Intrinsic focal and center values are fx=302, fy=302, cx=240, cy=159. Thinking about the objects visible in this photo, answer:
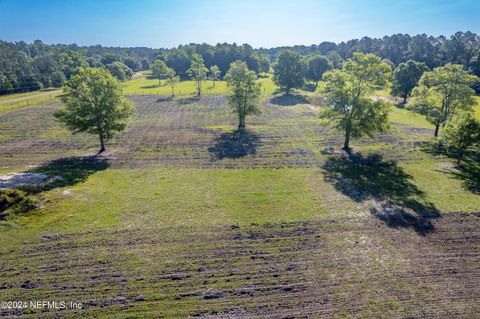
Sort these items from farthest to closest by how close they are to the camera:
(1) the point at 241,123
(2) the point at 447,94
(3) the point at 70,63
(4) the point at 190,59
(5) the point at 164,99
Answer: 1. (4) the point at 190,59
2. (3) the point at 70,63
3. (5) the point at 164,99
4. (1) the point at 241,123
5. (2) the point at 447,94

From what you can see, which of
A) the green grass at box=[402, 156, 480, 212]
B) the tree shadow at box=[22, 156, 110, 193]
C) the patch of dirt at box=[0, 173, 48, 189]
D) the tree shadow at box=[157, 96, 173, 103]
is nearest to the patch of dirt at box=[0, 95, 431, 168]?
the tree shadow at box=[22, 156, 110, 193]

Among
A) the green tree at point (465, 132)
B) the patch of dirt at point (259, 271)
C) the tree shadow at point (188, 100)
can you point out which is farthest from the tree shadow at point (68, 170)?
the tree shadow at point (188, 100)

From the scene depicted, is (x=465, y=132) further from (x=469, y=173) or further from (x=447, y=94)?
(x=447, y=94)

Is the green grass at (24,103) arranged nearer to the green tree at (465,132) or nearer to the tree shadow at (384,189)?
the tree shadow at (384,189)

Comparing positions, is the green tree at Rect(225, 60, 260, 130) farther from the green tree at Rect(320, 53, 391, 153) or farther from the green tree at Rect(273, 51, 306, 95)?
the green tree at Rect(273, 51, 306, 95)

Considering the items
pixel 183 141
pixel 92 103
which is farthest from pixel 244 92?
pixel 92 103

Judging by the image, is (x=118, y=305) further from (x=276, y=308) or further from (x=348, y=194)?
(x=348, y=194)

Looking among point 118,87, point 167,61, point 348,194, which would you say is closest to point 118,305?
point 348,194
